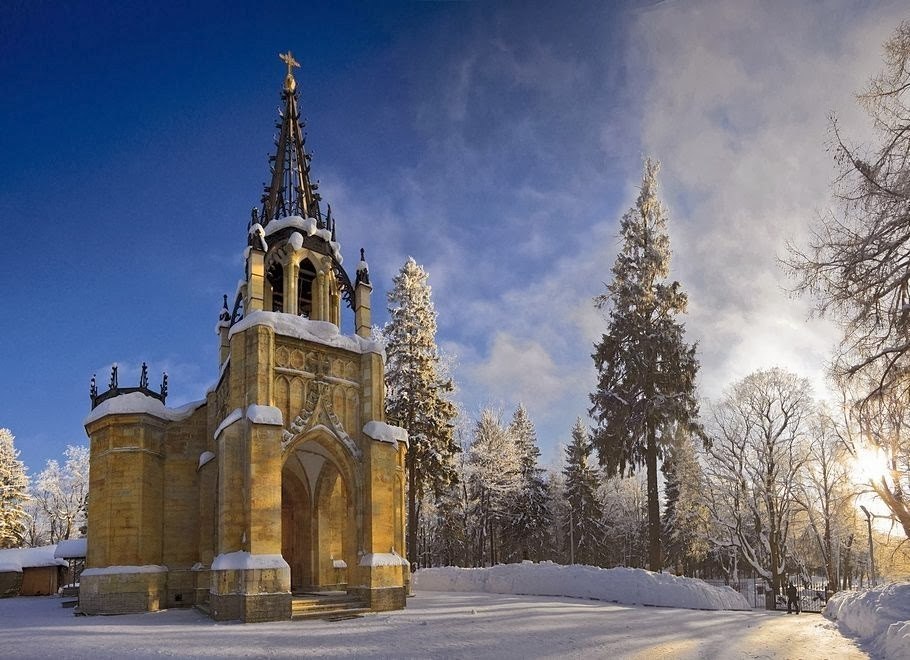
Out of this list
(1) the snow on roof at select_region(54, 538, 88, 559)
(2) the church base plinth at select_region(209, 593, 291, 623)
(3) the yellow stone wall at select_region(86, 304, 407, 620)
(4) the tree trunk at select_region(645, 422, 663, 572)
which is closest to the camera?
(2) the church base plinth at select_region(209, 593, 291, 623)

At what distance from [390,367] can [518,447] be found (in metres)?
17.8

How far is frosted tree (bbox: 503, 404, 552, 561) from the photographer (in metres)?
47.4

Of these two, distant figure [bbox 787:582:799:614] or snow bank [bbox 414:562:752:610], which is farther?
snow bank [bbox 414:562:752:610]

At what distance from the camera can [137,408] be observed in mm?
20828

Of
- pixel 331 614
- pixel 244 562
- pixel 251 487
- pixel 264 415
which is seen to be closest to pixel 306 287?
pixel 264 415

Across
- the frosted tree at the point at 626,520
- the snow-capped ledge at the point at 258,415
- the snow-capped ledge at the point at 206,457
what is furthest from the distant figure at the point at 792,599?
the frosted tree at the point at 626,520

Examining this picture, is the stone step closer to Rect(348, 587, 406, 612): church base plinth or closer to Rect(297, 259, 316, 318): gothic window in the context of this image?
Rect(348, 587, 406, 612): church base plinth

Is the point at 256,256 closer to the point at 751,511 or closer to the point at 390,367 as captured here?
the point at 390,367

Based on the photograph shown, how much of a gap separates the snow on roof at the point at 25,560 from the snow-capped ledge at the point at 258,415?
2365 cm

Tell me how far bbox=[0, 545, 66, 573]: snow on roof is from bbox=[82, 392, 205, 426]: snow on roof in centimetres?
1746

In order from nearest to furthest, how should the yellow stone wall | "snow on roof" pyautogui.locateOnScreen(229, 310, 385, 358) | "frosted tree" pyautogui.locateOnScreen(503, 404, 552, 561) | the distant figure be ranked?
the yellow stone wall
"snow on roof" pyautogui.locateOnScreen(229, 310, 385, 358)
the distant figure
"frosted tree" pyautogui.locateOnScreen(503, 404, 552, 561)

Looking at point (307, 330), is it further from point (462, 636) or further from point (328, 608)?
point (462, 636)

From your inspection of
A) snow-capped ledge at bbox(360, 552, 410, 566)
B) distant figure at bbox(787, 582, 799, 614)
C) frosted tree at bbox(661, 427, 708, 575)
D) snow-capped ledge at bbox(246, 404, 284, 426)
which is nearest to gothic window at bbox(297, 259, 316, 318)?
snow-capped ledge at bbox(246, 404, 284, 426)

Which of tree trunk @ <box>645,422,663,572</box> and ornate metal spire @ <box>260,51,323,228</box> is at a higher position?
ornate metal spire @ <box>260,51,323,228</box>
